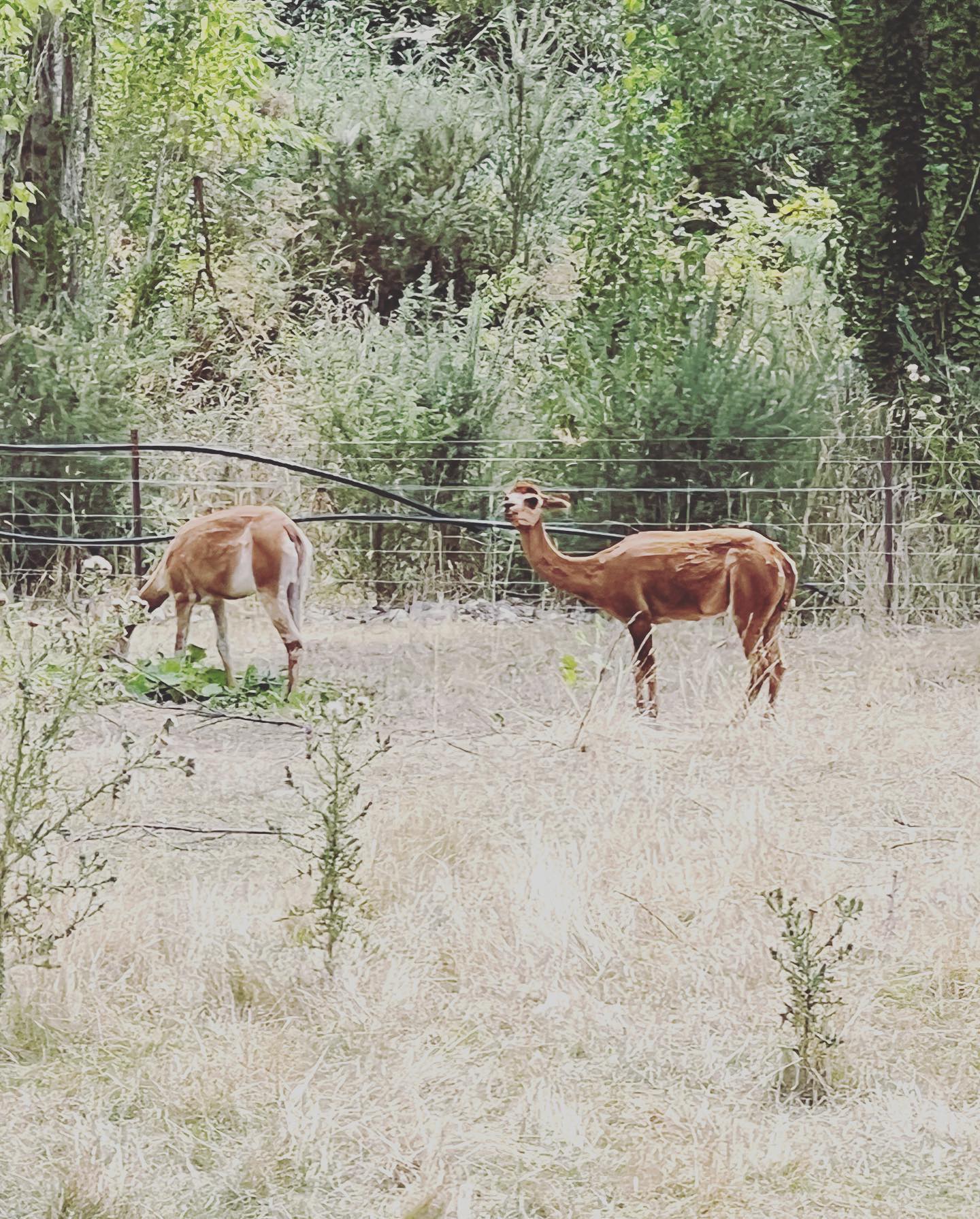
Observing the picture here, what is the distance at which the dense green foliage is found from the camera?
979cm

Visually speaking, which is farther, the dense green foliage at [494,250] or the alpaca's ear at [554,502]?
the dense green foliage at [494,250]

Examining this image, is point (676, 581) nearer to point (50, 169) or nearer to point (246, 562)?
point (246, 562)

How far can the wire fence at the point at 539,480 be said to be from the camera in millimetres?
9109

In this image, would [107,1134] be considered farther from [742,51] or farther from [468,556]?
[742,51]

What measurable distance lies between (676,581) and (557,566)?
18.3 inches

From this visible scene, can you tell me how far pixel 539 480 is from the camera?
33.5 ft

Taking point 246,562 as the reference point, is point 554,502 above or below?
above

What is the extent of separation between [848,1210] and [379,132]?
1457 centimetres

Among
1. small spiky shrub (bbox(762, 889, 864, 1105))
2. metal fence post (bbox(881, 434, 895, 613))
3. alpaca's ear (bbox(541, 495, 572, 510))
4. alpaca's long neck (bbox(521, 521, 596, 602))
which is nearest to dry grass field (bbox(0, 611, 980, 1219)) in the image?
small spiky shrub (bbox(762, 889, 864, 1105))

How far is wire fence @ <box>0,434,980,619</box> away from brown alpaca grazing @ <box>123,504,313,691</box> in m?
1.56

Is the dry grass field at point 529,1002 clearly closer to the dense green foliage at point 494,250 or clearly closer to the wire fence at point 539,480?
the wire fence at point 539,480

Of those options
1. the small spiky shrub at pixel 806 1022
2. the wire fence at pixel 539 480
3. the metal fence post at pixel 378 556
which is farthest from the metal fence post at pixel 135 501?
the small spiky shrub at pixel 806 1022

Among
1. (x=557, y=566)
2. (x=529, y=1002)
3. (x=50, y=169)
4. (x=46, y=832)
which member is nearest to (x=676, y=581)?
(x=557, y=566)

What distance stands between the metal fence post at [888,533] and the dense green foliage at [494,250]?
468 mm
